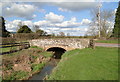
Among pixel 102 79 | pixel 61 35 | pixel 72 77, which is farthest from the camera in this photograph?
pixel 61 35

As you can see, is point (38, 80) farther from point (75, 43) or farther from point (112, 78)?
point (75, 43)

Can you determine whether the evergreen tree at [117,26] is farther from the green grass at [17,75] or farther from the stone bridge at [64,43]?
the green grass at [17,75]

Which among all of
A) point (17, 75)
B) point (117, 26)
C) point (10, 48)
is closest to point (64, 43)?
point (10, 48)

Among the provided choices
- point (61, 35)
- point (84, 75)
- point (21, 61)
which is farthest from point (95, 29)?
point (84, 75)

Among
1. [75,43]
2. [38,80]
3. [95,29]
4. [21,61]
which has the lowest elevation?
[38,80]

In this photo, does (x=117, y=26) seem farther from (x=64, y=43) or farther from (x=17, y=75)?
(x=17, y=75)

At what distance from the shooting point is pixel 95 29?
30.8m

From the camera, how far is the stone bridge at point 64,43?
17.9 metres

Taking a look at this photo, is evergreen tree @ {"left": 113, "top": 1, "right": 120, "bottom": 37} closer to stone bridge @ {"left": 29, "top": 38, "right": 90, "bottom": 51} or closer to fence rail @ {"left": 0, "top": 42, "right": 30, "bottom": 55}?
stone bridge @ {"left": 29, "top": 38, "right": 90, "bottom": 51}

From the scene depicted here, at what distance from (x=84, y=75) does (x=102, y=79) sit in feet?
3.16

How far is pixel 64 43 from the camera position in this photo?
19.4 m

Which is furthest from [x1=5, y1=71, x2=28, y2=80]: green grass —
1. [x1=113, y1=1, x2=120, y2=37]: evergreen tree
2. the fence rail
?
[x1=113, y1=1, x2=120, y2=37]: evergreen tree

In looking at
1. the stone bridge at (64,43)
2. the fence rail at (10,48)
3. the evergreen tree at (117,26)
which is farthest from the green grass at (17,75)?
the evergreen tree at (117,26)

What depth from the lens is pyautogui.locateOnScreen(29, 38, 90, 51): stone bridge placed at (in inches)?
703
